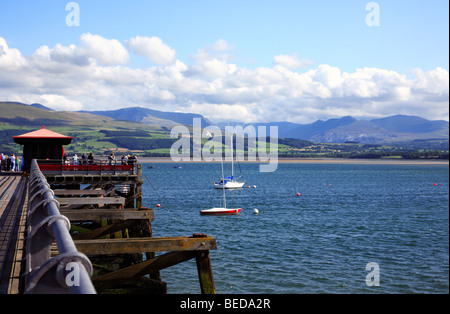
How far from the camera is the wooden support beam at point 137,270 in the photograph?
377 inches

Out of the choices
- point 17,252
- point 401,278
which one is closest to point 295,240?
point 401,278

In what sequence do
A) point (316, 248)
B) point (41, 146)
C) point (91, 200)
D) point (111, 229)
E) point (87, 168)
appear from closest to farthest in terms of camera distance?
point (111, 229) → point (91, 200) → point (316, 248) → point (87, 168) → point (41, 146)

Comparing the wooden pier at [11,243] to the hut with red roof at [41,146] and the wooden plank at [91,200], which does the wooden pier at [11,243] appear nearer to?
the wooden plank at [91,200]

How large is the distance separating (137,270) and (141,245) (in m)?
0.59

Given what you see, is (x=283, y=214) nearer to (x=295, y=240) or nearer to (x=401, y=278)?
(x=295, y=240)

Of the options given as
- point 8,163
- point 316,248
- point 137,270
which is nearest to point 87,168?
point 8,163

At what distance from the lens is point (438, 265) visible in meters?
28.6

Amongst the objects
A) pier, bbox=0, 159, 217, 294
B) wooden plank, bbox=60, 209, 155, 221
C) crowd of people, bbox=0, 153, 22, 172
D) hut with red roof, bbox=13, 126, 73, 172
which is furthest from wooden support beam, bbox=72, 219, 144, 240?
crowd of people, bbox=0, 153, 22, 172

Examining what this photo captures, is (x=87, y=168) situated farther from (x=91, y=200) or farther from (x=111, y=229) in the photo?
(x=111, y=229)

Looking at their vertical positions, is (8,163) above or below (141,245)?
above

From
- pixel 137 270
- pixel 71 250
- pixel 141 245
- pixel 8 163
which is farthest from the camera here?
pixel 8 163

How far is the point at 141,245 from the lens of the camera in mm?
9445
